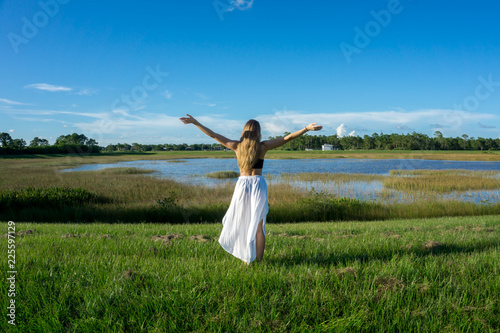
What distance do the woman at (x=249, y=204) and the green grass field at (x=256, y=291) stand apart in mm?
293

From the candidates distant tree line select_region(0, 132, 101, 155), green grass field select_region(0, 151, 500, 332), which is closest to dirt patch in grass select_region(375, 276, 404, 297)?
green grass field select_region(0, 151, 500, 332)

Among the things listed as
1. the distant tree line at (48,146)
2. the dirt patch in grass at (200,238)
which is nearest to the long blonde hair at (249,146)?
the dirt patch in grass at (200,238)

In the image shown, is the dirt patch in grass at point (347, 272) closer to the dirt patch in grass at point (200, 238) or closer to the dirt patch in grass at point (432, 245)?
the dirt patch in grass at point (432, 245)

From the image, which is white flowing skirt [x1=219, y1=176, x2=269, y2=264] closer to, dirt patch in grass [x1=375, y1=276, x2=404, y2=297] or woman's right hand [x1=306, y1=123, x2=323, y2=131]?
woman's right hand [x1=306, y1=123, x2=323, y2=131]

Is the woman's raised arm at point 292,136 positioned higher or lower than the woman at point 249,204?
higher

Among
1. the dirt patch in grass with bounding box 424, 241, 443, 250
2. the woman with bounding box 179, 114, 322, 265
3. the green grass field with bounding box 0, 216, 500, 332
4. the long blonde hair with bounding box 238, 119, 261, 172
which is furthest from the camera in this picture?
the dirt patch in grass with bounding box 424, 241, 443, 250

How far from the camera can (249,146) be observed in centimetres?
510

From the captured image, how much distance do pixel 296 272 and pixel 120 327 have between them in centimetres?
230

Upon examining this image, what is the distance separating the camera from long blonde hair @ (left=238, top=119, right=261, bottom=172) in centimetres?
505

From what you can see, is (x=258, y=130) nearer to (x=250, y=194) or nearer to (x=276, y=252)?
(x=250, y=194)

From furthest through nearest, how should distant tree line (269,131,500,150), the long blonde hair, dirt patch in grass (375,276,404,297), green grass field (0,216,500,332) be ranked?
distant tree line (269,131,500,150) → the long blonde hair → dirt patch in grass (375,276,404,297) → green grass field (0,216,500,332)

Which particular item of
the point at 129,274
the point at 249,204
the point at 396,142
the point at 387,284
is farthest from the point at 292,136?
the point at 396,142

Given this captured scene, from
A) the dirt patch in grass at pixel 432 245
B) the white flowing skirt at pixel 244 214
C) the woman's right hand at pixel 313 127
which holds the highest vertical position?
the woman's right hand at pixel 313 127

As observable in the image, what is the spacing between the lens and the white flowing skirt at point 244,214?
480cm
